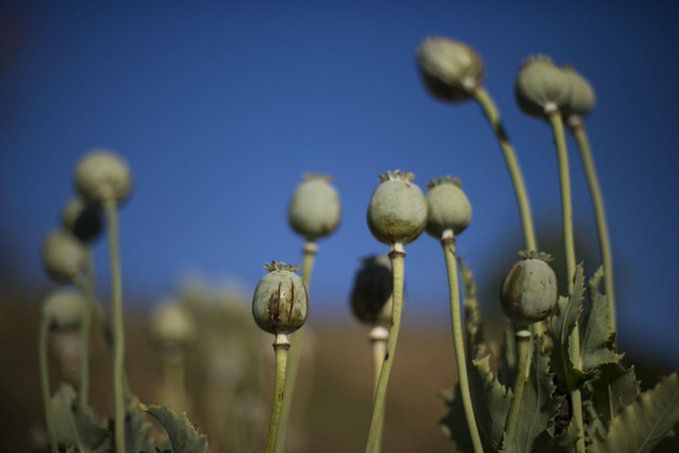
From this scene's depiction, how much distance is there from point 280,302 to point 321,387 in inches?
273

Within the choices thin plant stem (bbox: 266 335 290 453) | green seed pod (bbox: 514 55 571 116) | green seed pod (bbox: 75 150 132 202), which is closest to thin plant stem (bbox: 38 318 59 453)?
green seed pod (bbox: 75 150 132 202)

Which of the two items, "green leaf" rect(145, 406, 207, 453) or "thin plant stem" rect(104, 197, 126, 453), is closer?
"green leaf" rect(145, 406, 207, 453)

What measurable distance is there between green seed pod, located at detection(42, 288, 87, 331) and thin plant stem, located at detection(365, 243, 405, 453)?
75 cm

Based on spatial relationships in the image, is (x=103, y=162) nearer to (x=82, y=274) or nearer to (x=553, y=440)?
(x=82, y=274)

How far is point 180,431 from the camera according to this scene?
2.99 feet

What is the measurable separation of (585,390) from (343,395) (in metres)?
6.62

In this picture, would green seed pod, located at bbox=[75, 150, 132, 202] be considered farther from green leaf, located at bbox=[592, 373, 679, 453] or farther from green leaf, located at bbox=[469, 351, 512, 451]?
green leaf, located at bbox=[592, 373, 679, 453]

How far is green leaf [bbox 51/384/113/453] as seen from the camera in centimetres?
112

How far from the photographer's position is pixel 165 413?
3.01 ft

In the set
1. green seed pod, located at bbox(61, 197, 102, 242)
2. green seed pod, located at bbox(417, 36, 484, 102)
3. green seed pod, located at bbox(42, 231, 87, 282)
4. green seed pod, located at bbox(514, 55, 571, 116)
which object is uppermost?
green seed pod, located at bbox(417, 36, 484, 102)

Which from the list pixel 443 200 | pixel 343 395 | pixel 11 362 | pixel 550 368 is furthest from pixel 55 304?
pixel 343 395

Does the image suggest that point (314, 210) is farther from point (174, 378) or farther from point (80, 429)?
point (174, 378)

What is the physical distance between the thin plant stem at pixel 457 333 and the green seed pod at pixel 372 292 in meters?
0.19

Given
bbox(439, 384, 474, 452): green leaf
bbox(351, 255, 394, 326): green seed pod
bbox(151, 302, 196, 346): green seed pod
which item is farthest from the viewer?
bbox(151, 302, 196, 346): green seed pod
